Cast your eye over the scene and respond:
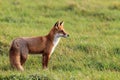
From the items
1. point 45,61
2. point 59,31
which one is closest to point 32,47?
point 45,61

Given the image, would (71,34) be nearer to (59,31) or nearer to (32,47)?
(59,31)

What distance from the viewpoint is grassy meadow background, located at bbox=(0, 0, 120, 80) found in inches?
444

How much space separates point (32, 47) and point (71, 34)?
4147 mm

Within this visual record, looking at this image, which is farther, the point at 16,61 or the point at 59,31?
the point at 59,31

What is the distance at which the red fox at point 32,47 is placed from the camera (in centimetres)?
1159

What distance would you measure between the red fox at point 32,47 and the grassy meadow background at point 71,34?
30 cm

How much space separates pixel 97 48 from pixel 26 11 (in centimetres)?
629

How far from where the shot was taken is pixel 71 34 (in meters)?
15.9

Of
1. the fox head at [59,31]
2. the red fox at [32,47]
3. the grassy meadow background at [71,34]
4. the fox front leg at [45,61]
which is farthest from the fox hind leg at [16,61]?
the fox head at [59,31]

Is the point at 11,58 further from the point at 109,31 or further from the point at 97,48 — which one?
the point at 109,31

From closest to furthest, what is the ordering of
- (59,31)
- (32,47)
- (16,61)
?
1. (16,61)
2. (32,47)
3. (59,31)

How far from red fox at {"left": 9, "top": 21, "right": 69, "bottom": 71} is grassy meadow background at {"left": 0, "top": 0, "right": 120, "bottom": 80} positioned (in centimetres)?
30

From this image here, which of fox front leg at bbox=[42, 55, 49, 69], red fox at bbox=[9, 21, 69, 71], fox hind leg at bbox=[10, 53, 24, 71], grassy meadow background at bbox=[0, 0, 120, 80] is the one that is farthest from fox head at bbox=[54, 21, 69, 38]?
fox hind leg at bbox=[10, 53, 24, 71]

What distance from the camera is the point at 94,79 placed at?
34.7 ft
